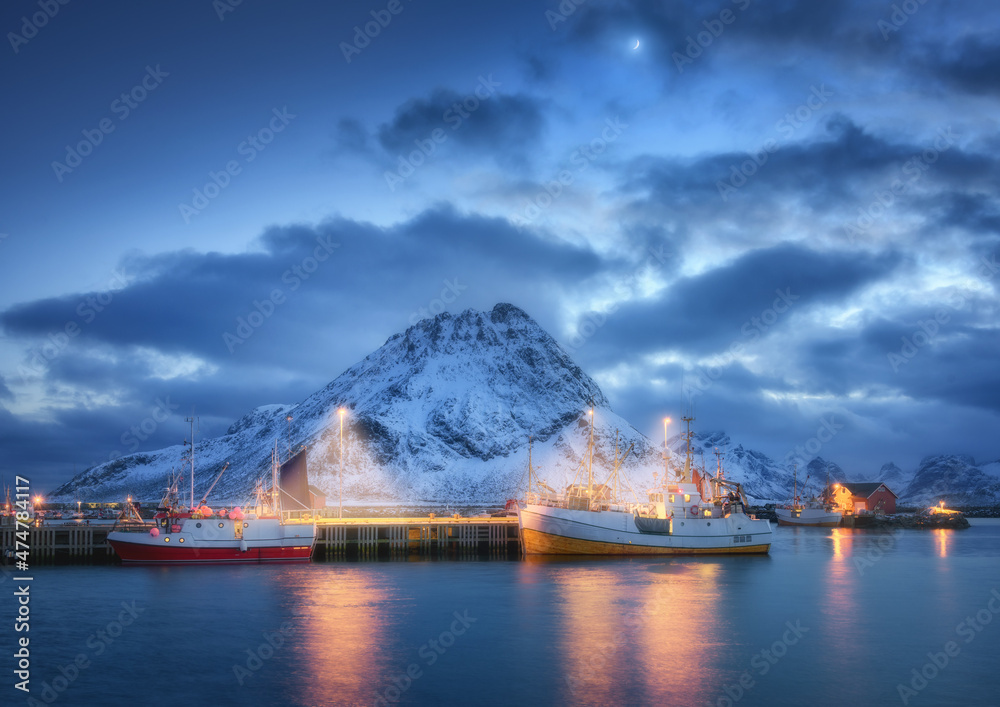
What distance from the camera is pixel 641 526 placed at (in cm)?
7788

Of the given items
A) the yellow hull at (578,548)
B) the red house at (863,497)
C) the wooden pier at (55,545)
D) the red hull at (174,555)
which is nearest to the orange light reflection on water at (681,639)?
the yellow hull at (578,548)

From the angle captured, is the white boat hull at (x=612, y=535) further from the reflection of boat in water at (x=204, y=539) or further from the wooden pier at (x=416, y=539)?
the reflection of boat in water at (x=204, y=539)

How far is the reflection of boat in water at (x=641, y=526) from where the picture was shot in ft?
255

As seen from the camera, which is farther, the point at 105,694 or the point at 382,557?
the point at 382,557

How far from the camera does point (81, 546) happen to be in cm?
7825

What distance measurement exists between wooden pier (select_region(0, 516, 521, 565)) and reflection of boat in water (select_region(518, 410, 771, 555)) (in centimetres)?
731

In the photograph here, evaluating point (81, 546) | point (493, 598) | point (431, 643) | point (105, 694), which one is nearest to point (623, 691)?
point (431, 643)

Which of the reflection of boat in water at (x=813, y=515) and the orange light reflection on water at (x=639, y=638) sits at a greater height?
the orange light reflection on water at (x=639, y=638)

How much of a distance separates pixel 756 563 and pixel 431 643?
48.7m

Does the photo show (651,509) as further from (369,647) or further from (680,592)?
(369,647)

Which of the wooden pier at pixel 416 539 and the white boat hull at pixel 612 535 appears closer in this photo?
the white boat hull at pixel 612 535

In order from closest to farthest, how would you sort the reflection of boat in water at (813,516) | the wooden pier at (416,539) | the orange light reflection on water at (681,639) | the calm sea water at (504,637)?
the calm sea water at (504,637) → the orange light reflection on water at (681,639) → the wooden pier at (416,539) → the reflection of boat in water at (813,516)

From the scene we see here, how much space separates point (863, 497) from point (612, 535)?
135 meters

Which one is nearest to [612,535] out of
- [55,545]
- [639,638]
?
[639,638]
